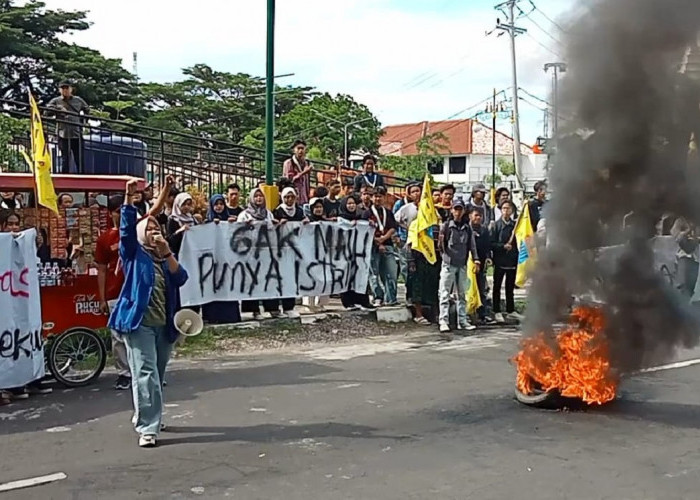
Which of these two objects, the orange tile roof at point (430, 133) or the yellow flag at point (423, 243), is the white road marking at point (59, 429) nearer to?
the yellow flag at point (423, 243)

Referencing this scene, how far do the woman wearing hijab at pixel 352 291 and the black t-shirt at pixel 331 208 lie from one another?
83 mm

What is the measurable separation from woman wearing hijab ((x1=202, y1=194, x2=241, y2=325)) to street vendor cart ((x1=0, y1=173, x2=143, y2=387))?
4.92ft

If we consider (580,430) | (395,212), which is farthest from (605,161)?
(395,212)

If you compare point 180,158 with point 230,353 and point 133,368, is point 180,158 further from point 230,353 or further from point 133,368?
point 133,368

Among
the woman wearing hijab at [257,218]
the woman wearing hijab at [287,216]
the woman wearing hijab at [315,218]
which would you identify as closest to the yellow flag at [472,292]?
the woman wearing hijab at [315,218]

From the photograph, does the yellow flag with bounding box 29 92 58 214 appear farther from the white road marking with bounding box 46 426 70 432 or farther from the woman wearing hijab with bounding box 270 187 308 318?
the woman wearing hijab with bounding box 270 187 308 318

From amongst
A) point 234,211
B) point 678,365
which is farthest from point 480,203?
point 678,365

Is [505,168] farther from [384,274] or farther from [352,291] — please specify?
[352,291]

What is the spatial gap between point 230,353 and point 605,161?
5.00m

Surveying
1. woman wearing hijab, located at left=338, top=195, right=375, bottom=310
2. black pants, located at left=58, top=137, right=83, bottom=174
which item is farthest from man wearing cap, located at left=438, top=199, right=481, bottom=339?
black pants, located at left=58, top=137, right=83, bottom=174

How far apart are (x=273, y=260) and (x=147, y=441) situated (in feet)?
18.6

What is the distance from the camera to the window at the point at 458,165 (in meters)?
69.9

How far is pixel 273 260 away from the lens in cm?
1130

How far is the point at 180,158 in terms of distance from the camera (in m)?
18.8
